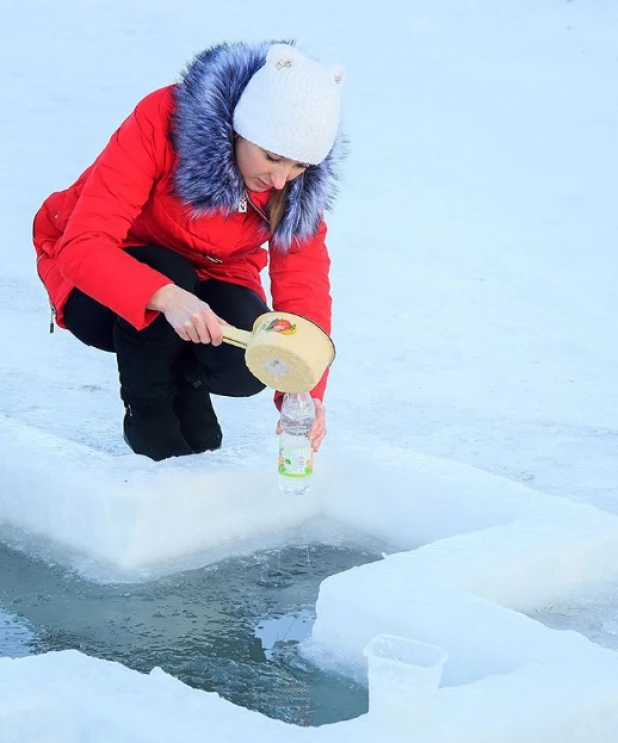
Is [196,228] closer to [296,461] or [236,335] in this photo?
[236,335]

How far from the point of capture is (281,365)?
2672 mm

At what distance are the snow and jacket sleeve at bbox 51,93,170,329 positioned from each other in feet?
1.35

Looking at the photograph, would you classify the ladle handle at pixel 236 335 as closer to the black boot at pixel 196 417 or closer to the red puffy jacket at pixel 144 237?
the red puffy jacket at pixel 144 237

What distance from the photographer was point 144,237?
3.12m

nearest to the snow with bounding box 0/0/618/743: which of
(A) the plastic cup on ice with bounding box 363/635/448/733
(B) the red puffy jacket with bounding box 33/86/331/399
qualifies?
(A) the plastic cup on ice with bounding box 363/635/448/733

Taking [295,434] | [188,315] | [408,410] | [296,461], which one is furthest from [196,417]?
[408,410]

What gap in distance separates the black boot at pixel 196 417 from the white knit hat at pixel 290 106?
0.79 metres

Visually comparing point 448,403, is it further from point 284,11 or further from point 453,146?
point 284,11

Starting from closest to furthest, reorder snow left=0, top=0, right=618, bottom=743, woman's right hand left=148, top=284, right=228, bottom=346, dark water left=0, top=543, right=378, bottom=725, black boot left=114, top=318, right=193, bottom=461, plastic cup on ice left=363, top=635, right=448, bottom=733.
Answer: plastic cup on ice left=363, top=635, right=448, bottom=733
snow left=0, top=0, right=618, bottom=743
dark water left=0, top=543, right=378, bottom=725
woman's right hand left=148, top=284, right=228, bottom=346
black boot left=114, top=318, right=193, bottom=461

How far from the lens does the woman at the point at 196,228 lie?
2.76 meters

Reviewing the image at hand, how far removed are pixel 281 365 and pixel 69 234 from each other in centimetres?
56

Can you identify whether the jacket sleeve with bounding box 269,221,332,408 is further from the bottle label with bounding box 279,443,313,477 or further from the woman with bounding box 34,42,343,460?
the bottle label with bounding box 279,443,313,477

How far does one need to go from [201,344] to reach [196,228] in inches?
11.3

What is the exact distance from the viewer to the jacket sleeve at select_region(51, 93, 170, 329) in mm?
2766
